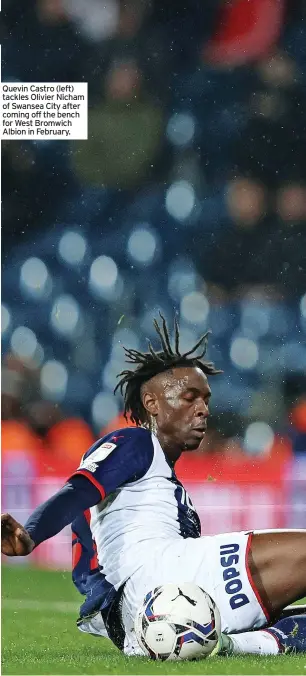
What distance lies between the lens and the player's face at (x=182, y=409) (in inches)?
103

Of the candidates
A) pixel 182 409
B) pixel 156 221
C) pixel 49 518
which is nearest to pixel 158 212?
pixel 156 221

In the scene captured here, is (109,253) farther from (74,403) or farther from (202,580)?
(202,580)

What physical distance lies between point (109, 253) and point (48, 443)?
177cm

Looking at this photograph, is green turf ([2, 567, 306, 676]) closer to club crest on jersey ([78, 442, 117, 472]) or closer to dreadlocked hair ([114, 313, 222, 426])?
club crest on jersey ([78, 442, 117, 472])

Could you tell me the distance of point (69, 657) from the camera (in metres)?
2.45

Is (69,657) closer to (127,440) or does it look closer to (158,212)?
(127,440)

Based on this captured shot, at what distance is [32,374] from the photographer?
7297mm

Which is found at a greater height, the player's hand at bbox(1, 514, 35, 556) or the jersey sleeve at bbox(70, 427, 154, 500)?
the jersey sleeve at bbox(70, 427, 154, 500)

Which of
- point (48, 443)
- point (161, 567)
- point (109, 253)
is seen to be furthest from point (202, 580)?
point (109, 253)

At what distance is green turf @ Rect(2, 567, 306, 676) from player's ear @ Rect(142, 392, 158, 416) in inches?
26.8

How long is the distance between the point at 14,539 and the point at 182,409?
2.52 feet

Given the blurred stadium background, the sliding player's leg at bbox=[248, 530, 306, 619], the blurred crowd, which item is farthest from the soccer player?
the blurred crowd

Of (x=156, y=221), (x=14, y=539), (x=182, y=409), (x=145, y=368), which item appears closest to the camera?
(x=14, y=539)

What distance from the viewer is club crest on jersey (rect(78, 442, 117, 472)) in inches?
89.9
